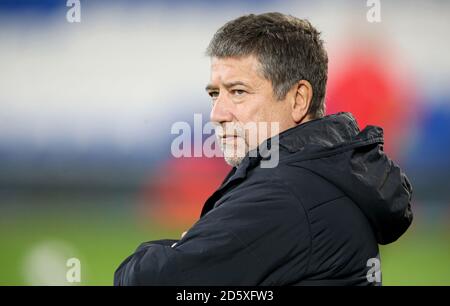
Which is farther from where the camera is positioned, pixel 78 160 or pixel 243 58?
pixel 78 160

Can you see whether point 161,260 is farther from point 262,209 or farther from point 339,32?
point 339,32

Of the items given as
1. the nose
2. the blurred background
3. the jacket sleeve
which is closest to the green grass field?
the blurred background

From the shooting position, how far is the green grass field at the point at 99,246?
3311 mm

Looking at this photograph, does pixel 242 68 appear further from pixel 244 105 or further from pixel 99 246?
pixel 99 246

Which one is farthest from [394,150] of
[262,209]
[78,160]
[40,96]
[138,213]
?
[262,209]

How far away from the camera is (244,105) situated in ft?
5.15

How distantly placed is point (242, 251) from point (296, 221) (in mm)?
114

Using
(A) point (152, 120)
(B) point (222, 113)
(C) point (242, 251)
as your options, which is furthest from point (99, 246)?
(C) point (242, 251)

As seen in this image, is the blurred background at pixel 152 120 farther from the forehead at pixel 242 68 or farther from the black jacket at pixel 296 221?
the black jacket at pixel 296 221

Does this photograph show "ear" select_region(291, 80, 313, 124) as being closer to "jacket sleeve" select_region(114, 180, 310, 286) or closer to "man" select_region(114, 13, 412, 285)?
"man" select_region(114, 13, 412, 285)

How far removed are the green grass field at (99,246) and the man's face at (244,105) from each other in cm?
187

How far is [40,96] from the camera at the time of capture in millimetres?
3520

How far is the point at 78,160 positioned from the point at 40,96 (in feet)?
1.30

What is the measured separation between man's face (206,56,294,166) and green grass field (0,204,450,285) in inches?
73.5
